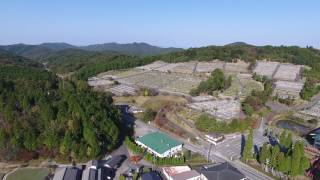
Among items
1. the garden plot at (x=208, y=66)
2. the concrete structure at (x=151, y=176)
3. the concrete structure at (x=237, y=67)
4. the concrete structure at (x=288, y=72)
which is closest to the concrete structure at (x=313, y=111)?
the concrete structure at (x=288, y=72)

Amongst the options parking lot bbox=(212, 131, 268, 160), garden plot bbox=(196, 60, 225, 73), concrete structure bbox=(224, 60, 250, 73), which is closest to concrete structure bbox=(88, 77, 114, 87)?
garden plot bbox=(196, 60, 225, 73)

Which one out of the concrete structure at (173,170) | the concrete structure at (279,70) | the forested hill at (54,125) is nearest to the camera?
the concrete structure at (173,170)

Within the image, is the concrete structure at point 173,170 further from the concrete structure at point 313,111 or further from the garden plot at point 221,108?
the concrete structure at point 313,111

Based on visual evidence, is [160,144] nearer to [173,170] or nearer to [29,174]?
[173,170]

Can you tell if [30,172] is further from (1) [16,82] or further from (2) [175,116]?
(1) [16,82]

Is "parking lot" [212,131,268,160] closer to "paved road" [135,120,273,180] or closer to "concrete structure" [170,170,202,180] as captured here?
"paved road" [135,120,273,180]

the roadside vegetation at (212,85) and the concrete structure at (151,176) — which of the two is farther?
the roadside vegetation at (212,85)

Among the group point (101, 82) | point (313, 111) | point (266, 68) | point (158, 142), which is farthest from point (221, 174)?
point (266, 68)
